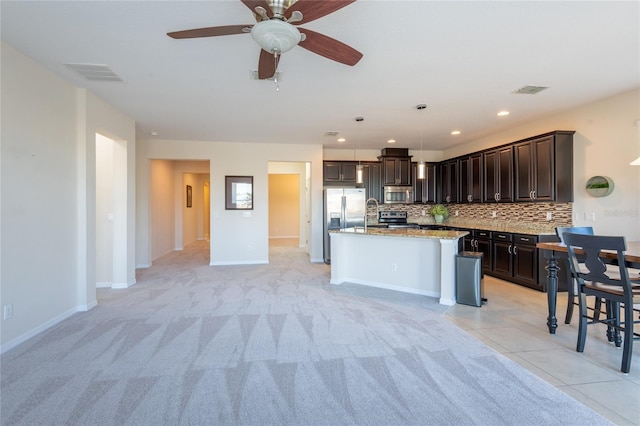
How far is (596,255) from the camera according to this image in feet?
7.83

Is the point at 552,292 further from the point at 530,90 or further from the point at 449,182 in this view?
the point at 449,182

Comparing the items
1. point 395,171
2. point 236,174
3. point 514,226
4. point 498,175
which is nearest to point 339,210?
point 395,171

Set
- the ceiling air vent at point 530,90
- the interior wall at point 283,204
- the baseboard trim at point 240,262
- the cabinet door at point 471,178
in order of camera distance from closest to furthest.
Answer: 1. the ceiling air vent at point 530,90
2. the cabinet door at point 471,178
3. the baseboard trim at point 240,262
4. the interior wall at point 283,204

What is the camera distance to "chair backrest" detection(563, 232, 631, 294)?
7.32 ft

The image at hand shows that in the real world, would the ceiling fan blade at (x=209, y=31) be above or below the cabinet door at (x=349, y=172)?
above

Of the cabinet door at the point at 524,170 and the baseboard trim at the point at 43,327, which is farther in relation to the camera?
the cabinet door at the point at 524,170

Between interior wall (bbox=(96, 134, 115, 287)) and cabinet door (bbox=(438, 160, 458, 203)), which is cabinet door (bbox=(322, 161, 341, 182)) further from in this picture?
interior wall (bbox=(96, 134, 115, 287))

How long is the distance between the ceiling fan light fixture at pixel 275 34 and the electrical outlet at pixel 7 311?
311 centimetres

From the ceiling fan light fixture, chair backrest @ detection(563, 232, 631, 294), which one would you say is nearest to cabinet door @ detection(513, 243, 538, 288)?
chair backrest @ detection(563, 232, 631, 294)

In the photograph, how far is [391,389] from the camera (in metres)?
2.04

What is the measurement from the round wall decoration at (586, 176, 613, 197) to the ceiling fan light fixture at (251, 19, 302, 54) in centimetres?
441

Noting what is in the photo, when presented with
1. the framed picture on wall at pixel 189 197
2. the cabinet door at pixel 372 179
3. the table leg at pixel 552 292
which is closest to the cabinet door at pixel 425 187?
the cabinet door at pixel 372 179

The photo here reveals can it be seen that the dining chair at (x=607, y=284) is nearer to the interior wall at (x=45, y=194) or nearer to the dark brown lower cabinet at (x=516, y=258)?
the dark brown lower cabinet at (x=516, y=258)

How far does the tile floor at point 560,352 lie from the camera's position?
1957mm
